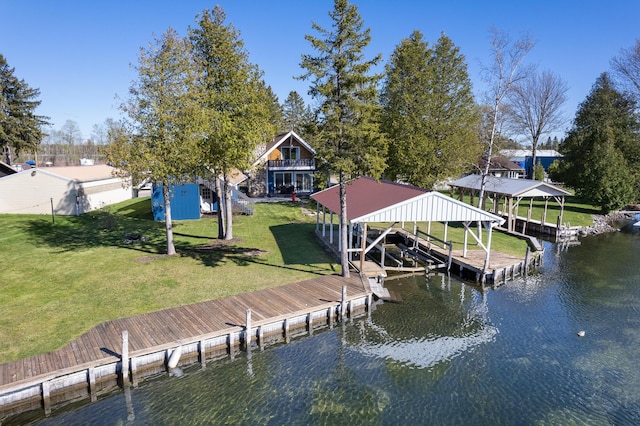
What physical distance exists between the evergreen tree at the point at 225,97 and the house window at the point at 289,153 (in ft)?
69.1

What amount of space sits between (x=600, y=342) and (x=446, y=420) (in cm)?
A: 844

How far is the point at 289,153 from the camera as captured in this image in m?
44.7

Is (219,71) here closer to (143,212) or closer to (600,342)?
(143,212)

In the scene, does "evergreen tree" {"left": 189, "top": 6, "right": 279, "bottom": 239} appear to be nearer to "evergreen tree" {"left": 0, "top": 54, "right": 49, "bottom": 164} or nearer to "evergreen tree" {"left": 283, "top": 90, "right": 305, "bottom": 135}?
"evergreen tree" {"left": 0, "top": 54, "right": 49, "bottom": 164}

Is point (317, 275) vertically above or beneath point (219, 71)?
beneath

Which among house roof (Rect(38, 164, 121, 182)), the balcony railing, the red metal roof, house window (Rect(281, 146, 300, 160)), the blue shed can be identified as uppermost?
house window (Rect(281, 146, 300, 160))

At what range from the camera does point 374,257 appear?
2595 centimetres

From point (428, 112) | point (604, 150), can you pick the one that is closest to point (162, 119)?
point (428, 112)

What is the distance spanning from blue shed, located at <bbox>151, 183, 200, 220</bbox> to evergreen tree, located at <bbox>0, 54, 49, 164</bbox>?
26.6 m

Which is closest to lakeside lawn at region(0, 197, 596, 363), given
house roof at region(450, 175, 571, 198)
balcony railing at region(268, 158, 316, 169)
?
house roof at region(450, 175, 571, 198)

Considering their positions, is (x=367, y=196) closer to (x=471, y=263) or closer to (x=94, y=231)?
(x=471, y=263)

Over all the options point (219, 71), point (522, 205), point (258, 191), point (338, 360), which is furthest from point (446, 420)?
point (522, 205)

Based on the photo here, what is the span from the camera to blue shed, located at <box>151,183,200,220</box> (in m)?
31.3

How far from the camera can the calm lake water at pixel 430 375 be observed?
416 inches
